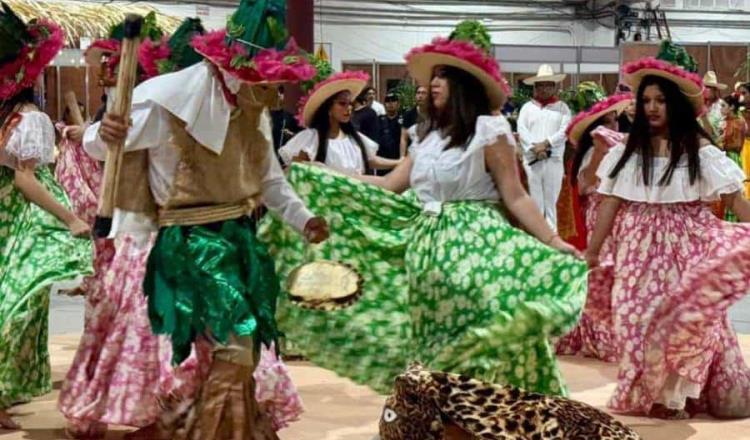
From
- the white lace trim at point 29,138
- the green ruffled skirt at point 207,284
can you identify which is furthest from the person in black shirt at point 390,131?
the green ruffled skirt at point 207,284

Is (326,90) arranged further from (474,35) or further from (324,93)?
(474,35)

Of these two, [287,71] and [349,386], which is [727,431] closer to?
[349,386]

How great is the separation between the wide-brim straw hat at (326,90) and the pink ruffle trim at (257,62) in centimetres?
376

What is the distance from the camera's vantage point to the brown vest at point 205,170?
4.47m

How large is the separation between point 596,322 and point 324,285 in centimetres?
222

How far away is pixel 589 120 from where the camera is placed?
27.7 feet

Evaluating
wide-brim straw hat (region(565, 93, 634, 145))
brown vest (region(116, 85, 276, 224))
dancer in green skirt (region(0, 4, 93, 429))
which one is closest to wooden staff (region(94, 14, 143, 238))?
brown vest (region(116, 85, 276, 224))

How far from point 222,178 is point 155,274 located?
40cm

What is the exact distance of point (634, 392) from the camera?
20.1 feet

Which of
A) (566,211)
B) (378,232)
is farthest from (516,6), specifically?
(378,232)

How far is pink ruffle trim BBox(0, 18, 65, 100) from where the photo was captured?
229 inches

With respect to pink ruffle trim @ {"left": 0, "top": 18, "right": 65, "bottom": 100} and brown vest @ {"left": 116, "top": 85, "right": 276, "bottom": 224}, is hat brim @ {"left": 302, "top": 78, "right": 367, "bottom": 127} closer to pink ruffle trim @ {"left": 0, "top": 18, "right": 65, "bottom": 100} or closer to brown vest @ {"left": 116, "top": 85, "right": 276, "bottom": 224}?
pink ruffle trim @ {"left": 0, "top": 18, "right": 65, "bottom": 100}

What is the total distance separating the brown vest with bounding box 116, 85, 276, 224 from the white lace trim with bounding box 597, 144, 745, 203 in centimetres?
218

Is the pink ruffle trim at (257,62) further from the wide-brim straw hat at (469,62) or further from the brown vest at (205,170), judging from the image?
the wide-brim straw hat at (469,62)
